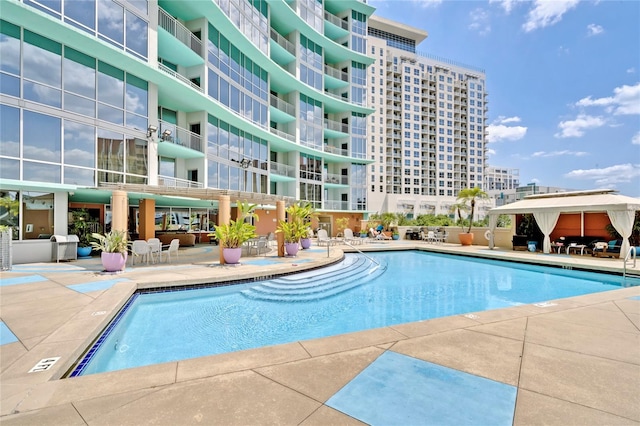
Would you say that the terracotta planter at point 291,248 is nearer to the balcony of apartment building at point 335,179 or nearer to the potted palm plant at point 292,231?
the potted palm plant at point 292,231

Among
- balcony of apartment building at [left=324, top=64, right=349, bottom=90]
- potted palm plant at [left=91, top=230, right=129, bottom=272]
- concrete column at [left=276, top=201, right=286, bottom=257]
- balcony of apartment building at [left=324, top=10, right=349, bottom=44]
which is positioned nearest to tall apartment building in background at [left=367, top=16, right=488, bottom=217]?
balcony of apartment building at [left=324, top=64, right=349, bottom=90]

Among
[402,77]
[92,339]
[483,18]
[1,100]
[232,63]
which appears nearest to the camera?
[92,339]

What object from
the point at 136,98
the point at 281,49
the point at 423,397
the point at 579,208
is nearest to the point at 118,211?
the point at 136,98

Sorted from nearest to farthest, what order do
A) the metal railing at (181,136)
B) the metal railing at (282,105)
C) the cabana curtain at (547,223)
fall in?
the metal railing at (181,136), the cabana curtain at (547,223), the metal railing at (282,105)

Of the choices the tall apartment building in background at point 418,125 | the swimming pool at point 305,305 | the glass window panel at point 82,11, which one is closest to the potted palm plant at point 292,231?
the swimming pool at point 305,305

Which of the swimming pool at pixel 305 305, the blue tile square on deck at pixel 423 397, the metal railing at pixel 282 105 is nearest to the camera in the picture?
the blue tile square on deck at pixel 423 397

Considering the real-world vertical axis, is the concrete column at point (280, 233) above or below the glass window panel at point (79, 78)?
below

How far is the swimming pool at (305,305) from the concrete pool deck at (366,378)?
82 centimetres

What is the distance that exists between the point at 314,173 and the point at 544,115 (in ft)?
77.8

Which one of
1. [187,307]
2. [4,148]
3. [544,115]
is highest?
[544,115]

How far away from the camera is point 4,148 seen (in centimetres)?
958

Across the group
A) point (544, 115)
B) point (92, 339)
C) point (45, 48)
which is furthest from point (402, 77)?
point (92, 339)

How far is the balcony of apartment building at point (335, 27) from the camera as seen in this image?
1205 inches

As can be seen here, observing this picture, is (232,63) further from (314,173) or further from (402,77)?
(402,77)
